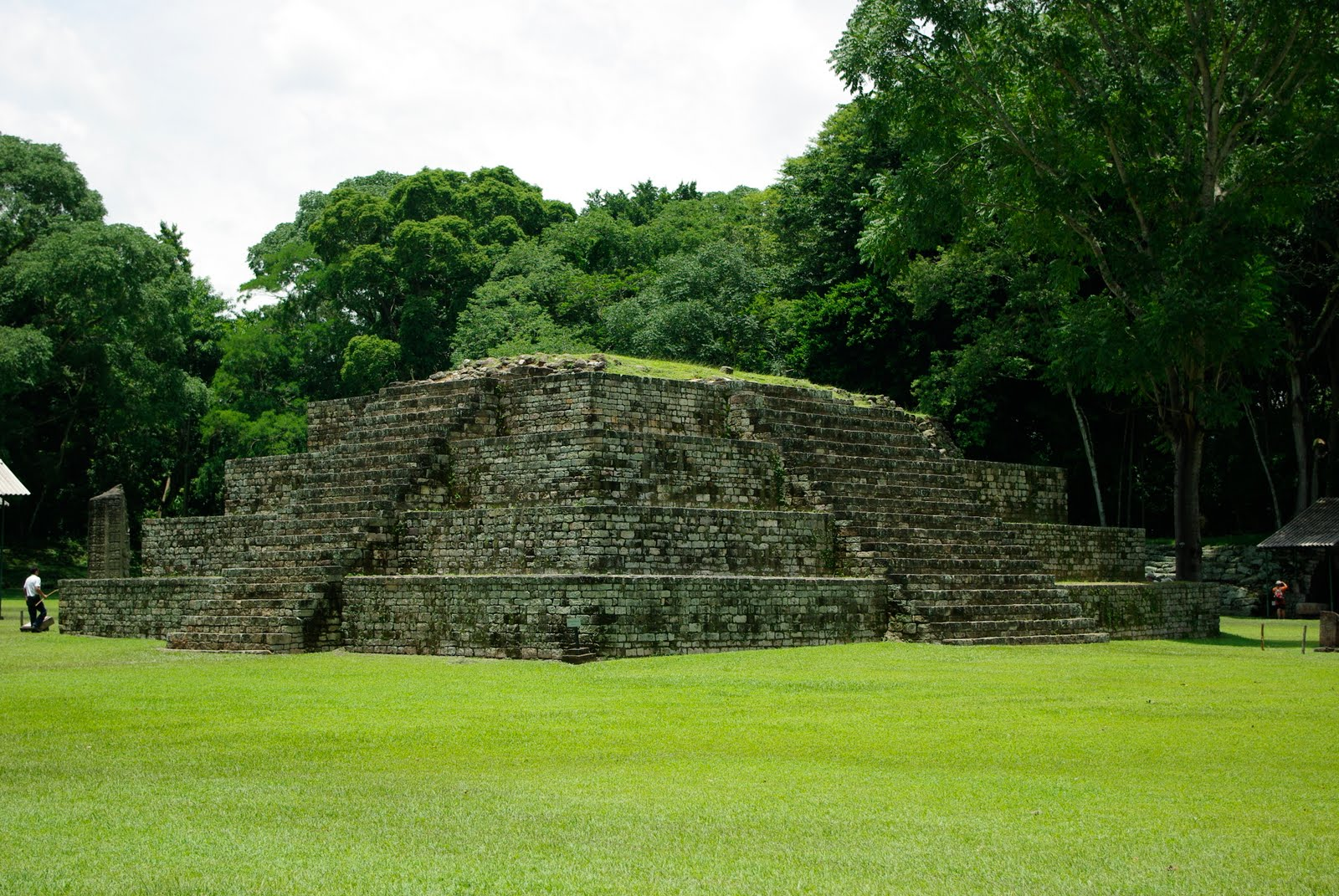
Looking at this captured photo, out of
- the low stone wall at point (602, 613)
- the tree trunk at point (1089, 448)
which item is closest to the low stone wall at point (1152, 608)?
the low stone wall at point (602, 613)

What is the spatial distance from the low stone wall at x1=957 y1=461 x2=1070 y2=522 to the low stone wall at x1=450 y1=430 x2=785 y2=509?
5.02 metres

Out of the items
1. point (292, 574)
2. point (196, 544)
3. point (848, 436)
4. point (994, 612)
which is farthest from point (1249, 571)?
point (196, 544)

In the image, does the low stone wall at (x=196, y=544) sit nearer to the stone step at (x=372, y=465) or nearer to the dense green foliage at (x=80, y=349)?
the stone step at (x=372, y=465)

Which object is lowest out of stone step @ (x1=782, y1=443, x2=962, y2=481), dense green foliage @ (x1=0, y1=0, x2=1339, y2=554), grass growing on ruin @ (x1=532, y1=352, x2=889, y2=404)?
stone step @ (x1=782, y1=443, x2=962, y2=481)

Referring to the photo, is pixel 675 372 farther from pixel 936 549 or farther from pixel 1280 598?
pixel 1280 598

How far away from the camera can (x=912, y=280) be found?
102 feet

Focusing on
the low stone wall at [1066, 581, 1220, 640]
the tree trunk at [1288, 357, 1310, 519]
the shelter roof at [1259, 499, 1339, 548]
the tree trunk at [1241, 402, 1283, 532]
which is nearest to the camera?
the low stone wall at [1066, 581, 1220, 640]

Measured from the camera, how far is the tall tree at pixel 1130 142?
66.6 feet

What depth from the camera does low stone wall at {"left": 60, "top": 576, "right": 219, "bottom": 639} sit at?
1938 centimetres

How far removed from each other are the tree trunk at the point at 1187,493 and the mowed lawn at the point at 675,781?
365 inches

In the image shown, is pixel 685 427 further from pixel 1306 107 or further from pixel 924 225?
pixel 1306 107

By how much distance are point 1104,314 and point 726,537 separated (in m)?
8.63

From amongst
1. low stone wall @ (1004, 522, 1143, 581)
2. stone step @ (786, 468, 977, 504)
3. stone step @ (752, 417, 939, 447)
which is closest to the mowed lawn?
stone step @ (786, 468, 977, 504)

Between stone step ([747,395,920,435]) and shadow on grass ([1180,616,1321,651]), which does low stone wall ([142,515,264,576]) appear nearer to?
stone step ([747,395,920,435])
